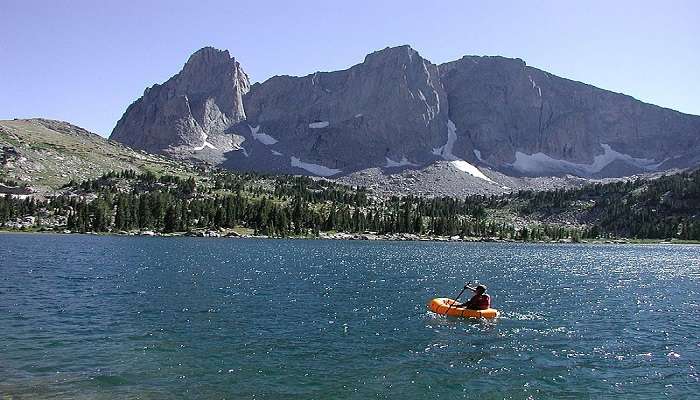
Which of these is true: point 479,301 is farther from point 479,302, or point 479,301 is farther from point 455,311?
point 455,311

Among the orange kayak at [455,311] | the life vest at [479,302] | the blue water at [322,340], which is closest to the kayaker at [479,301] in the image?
the life vest at [479,302]

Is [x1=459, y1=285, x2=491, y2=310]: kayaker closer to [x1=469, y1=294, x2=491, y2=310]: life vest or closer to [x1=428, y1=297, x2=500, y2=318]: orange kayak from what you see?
[x1=469, y1=294, x2=491, y2=310]: life vest

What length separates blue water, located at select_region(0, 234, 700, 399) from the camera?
101 feet

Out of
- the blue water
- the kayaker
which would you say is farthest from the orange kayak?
the blue water

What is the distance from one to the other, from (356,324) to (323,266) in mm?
53747

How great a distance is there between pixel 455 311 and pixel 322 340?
1744 centimetres

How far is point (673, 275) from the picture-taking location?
10494cm

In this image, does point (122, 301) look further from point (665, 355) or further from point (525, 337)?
point (665, 355)

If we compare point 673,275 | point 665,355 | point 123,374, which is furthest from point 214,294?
point 673,275

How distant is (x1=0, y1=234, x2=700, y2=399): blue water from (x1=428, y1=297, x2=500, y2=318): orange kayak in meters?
1.14

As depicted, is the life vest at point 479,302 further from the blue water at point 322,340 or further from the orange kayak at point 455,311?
the blue water at point 322,340

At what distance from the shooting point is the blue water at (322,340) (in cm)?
3069

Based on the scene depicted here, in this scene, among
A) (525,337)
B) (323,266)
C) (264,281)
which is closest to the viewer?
(525,337)

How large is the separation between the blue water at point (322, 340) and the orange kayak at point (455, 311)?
1136 mm
